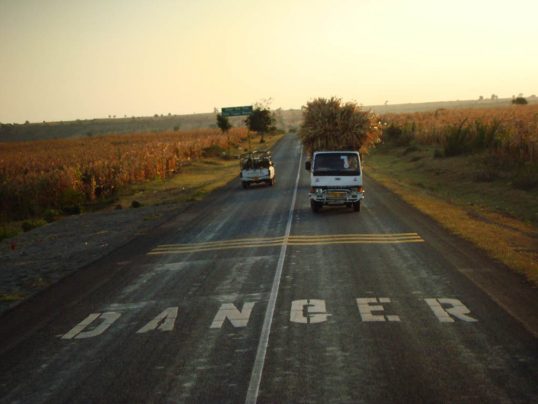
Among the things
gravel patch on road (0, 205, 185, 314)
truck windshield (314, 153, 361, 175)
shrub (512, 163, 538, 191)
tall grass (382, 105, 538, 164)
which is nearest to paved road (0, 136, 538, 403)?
gravel patch on road (0, 205, 185, 314)

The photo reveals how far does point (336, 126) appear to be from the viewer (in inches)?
1186

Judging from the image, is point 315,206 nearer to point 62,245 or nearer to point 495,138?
point 62,245

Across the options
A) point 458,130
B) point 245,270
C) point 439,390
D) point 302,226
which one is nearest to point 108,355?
point 439,390

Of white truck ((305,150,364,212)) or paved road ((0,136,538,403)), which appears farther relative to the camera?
white truck ((305,150,364,212))

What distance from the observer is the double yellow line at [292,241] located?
54.1ft

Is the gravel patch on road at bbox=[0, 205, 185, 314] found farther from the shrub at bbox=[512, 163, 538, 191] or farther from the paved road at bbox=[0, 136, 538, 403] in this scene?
the shrub at bbox=[512, 163, 538, 191]

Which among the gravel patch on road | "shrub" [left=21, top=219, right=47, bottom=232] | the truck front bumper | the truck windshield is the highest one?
the truck windshield

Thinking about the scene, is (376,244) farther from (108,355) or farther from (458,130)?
(458,130)

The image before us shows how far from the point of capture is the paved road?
707cm

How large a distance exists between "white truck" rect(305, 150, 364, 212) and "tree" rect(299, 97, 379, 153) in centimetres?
662

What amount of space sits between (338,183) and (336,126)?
25.3 feet

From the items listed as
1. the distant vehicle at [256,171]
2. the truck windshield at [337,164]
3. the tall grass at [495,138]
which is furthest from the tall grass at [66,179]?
the tall grass at [495,138]

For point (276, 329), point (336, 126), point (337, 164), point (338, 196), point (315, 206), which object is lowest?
point (315, 206)

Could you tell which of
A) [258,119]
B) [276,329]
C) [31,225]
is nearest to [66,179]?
[31,225]
